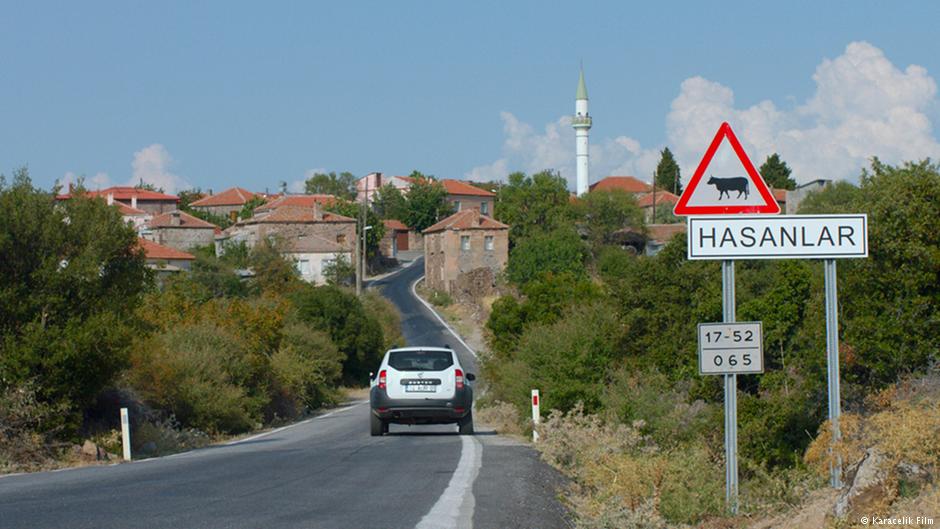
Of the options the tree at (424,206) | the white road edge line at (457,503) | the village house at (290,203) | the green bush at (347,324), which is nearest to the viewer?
the white road edge line at (457,503)

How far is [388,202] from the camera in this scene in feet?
443

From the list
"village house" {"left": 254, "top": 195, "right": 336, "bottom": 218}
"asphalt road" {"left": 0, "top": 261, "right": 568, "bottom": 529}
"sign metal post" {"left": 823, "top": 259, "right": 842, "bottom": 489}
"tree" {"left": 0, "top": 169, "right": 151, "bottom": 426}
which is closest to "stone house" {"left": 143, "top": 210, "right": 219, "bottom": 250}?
"village house" {"left": 254, "top": 195, "right": 336, "bottom": 218}

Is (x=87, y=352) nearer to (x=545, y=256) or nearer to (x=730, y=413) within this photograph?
(x=730, y=413)

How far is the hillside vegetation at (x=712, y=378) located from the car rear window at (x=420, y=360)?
247 cm

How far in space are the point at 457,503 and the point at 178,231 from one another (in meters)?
97.5

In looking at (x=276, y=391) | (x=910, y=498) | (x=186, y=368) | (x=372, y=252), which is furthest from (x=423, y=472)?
(x=372, y=252)

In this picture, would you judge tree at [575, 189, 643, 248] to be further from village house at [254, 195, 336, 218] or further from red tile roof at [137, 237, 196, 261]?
red tile roof at [137, 237, 196, 261]

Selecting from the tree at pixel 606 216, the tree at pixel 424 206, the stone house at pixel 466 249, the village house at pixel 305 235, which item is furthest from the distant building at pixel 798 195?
the tree at pixel 424 206

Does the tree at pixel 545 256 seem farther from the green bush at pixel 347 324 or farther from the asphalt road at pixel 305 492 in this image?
the asphalt road at pixel 305 492

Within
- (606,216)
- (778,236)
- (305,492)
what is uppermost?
(606,216)

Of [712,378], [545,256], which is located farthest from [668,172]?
[712,378]

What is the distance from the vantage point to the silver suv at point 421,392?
71.2 ft

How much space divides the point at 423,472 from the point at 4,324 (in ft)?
34.9

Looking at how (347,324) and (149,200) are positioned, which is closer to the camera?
(347,324)
